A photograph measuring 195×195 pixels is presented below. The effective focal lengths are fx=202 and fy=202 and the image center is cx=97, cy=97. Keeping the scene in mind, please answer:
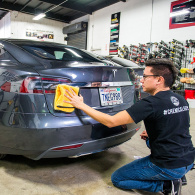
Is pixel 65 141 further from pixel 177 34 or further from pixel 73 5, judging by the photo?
pixel 73 5

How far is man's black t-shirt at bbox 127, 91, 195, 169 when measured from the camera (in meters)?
1.37

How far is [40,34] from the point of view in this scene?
520 inches

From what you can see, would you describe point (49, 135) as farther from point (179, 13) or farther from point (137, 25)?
point (137, 25)

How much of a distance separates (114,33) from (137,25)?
1.57 m

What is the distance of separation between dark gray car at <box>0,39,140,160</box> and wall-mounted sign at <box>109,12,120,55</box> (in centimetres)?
826

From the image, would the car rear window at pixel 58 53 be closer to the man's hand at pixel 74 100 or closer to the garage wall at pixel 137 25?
the man's hand at pixel 74 100

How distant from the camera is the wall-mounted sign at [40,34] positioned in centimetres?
1296

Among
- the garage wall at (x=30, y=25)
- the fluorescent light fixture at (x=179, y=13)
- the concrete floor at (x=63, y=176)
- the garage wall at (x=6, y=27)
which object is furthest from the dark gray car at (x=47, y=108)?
the garage wall at (x=6, y=27)

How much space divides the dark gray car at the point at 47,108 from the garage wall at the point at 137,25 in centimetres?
590

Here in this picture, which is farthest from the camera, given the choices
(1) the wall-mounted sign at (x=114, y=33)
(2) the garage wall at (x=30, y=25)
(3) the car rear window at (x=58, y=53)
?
(2) the garage wall at (x=30, y=25)

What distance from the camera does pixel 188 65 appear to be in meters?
6.52

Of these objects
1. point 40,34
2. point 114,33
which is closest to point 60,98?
point 114,33

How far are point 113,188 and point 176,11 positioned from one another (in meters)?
6.79

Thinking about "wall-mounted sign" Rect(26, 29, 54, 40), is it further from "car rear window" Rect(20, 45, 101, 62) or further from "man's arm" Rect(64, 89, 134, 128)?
"man's arm" Rect(64, 89, 134, 128)
